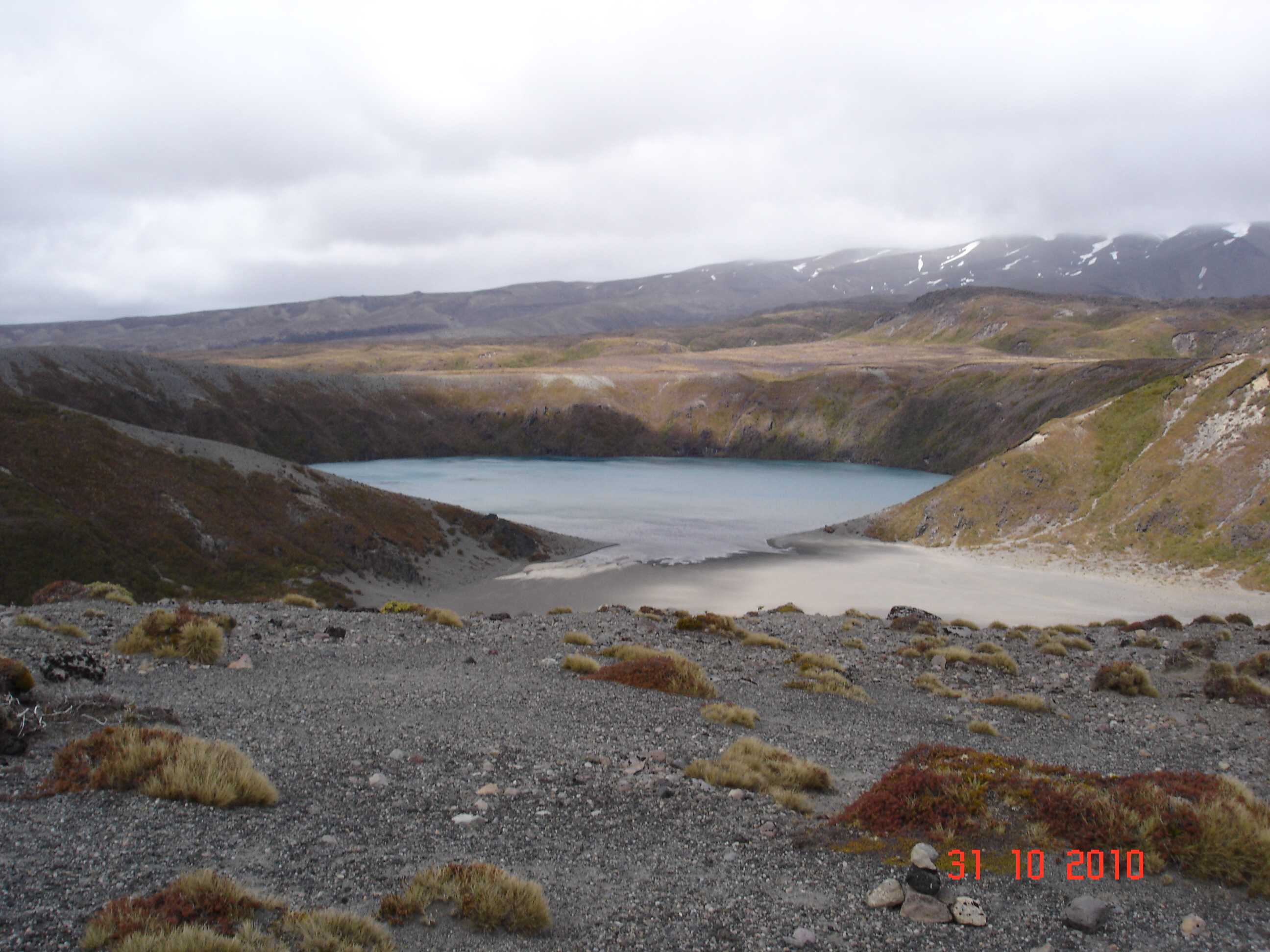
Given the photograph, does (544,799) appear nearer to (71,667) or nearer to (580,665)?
(580,665)

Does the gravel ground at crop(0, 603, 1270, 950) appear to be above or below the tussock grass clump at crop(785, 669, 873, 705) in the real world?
above

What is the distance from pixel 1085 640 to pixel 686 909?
74.2 ft

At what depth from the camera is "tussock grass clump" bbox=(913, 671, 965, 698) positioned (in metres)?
16.7

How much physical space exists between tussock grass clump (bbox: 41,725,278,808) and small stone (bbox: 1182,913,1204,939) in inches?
304

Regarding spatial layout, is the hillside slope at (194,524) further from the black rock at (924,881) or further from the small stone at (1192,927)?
the small stone at (1192,927)


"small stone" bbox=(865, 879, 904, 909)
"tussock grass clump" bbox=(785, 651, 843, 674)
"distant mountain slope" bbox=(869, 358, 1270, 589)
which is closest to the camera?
"small stone" bbox=(865, 879, 904, 909)

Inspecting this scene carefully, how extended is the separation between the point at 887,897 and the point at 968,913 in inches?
23.1

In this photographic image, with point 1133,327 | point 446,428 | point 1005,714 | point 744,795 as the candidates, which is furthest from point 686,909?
point 1133,327

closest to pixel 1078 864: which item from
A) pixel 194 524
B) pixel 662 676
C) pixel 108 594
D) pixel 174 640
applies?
pixel 662 676

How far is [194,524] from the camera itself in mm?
36688

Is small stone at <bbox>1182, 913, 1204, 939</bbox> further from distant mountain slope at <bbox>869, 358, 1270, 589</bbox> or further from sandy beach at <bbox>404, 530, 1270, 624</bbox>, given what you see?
distant mountain slope at <bbox>869, 358, 1270, 589</bbox>

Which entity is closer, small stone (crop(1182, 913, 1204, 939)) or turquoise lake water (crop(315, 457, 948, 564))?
small stone (crop(1182, 913, 1204, 939))

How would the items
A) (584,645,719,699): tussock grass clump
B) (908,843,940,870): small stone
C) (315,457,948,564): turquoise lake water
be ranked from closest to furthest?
(908,843,940,870): small stone
(584,645,719,699): tussock grass clump
(315,457,948,564): turquoise lake water

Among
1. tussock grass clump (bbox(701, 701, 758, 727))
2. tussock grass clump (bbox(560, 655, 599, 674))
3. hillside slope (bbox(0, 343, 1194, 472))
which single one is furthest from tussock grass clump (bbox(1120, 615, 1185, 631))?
hillside slope (bbox(0, 343, 1194, 472))
